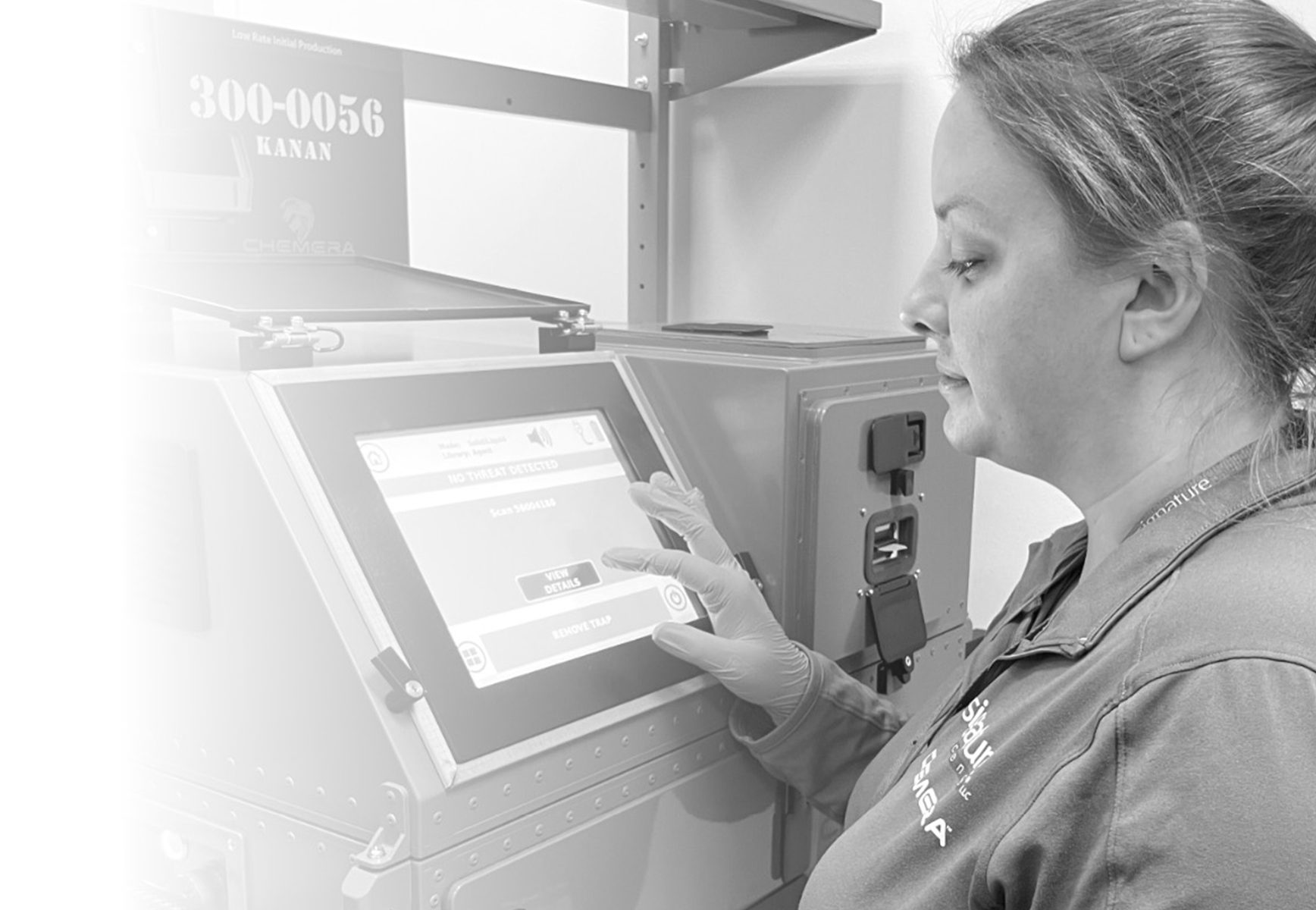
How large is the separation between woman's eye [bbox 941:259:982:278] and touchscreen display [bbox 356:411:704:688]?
1.46 ft

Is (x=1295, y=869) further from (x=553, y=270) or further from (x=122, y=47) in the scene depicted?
(x=553, y=270)

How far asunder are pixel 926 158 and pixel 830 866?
145 centimetres

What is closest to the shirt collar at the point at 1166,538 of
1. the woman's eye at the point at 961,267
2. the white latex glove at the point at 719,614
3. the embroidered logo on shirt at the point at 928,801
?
the embroidered logo on shirt at the point at 928,801

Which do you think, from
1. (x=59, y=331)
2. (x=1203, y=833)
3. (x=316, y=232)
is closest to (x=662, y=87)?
(x=316, y=232)

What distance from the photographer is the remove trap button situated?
42.9 inches

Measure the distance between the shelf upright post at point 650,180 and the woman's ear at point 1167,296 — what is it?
A: 4.32ft

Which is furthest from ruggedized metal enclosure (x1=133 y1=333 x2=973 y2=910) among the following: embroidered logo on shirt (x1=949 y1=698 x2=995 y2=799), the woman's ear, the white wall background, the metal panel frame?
the white wall background

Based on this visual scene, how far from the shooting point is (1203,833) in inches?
26.4

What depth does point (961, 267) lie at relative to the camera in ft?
3.05

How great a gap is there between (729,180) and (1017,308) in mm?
1457

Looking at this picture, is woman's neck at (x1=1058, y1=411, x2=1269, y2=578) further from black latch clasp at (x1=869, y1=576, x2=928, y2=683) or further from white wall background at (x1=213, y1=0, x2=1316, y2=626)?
white wall background at (x1=213, y1=0, x2=1316, y2=626)

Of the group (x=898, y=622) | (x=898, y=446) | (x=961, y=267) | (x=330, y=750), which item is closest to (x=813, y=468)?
(x=898, y=446)

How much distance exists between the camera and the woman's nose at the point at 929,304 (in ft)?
3.31

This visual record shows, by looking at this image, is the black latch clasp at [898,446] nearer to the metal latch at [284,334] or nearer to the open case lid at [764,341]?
the open case lid at [764,341]
